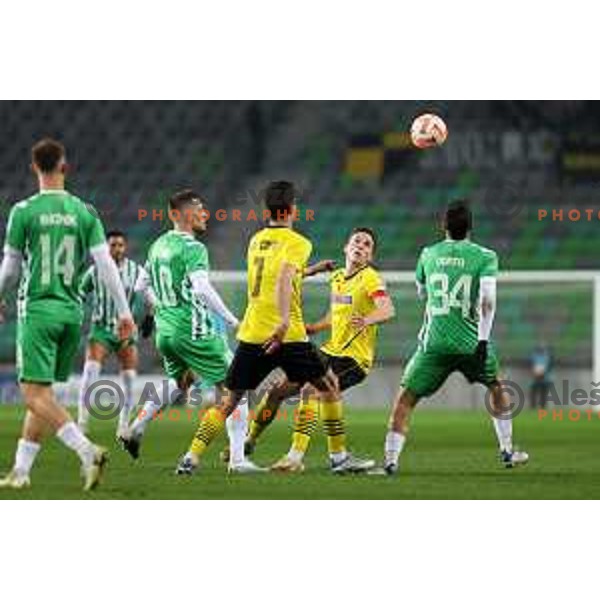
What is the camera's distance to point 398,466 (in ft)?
46.0

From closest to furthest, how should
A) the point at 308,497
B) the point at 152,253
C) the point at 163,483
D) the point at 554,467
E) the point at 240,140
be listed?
the point at 308,497 → the point at 163,483 → the point at 152,253 → the point at 554,467 → the point at 240,140

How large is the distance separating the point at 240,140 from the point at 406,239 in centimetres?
457

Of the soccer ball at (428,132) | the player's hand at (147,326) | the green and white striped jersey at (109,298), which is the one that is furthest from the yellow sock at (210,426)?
the green and white striped jersey at (109,298)

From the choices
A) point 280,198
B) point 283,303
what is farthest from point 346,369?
point 280,198

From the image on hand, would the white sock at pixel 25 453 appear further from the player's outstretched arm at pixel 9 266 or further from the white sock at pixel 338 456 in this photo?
the white sock at pixel 338 456

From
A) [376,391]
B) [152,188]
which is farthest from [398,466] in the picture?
[152,188]

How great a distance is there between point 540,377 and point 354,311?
51.3 feet

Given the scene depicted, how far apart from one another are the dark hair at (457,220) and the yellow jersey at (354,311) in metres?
0.99

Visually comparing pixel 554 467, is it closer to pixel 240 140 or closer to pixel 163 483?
pixel 163 483

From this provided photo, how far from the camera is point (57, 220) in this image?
10.9m

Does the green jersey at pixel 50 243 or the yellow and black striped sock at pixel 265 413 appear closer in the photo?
the green jersey at pixel 50 243

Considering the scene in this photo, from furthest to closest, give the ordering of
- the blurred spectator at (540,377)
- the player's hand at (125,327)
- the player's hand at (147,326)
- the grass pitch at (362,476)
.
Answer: the blurred spectator at (540,377), the player's hand at (147,326), the grass pitch at (362,476), the player's hand at (125,327)

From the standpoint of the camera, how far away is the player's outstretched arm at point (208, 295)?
12.4 meters

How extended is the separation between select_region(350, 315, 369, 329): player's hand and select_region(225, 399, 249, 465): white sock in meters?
1.03
